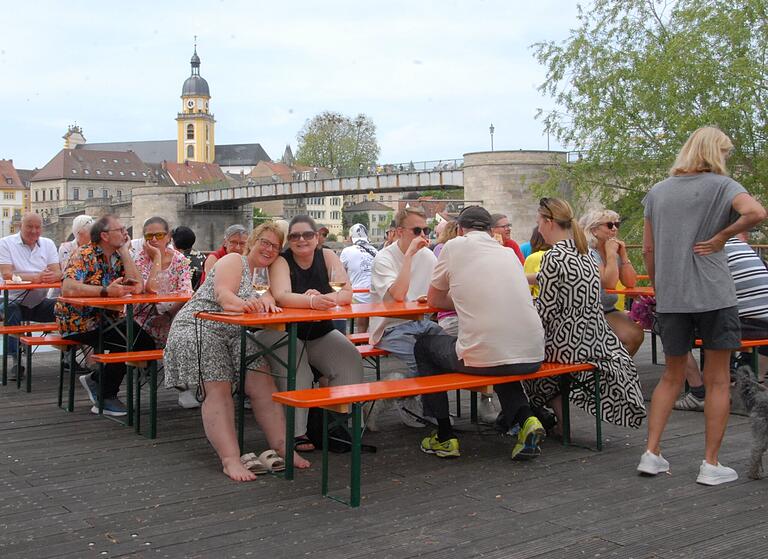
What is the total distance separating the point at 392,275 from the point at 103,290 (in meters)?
1.90

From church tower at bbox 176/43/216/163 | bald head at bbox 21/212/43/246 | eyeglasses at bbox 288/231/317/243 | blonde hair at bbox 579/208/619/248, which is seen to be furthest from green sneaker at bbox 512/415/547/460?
church tower at bbox 176/43/216/163

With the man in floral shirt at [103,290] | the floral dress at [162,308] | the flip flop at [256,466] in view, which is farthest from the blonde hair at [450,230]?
the flip flop at [256,466]

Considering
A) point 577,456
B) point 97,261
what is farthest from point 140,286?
point 577,456

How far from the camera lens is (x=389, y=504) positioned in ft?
13.8

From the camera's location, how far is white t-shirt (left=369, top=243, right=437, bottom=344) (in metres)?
6.03

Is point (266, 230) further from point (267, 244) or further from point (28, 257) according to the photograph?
point (28, 257)

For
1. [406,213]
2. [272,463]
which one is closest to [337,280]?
[406,213]

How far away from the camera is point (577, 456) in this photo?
5137 millimetres

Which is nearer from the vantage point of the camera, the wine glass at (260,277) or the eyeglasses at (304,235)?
the wine glass at (260,277)

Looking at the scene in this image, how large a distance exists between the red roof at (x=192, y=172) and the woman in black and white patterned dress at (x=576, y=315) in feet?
448

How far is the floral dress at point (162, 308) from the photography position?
6.61 meters

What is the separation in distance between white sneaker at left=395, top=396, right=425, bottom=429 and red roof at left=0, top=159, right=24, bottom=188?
14146cm

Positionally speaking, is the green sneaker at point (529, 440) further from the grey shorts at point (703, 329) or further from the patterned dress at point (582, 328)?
the grey shorts at point (703, 329)

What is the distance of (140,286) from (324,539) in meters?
3.29
